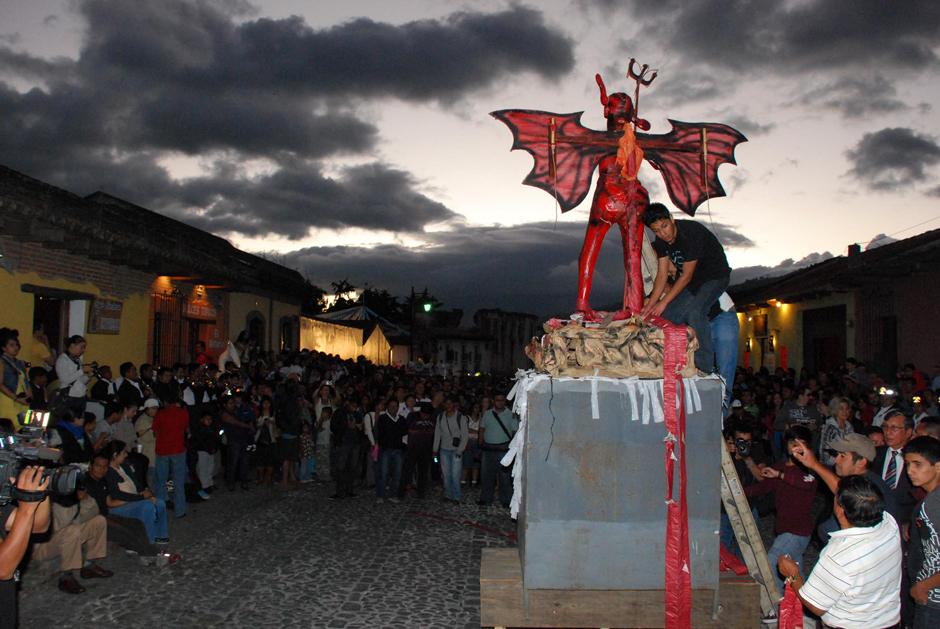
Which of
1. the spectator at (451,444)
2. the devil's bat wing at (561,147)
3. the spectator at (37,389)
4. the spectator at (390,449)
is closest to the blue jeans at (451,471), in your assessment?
the spectator at (451,444)

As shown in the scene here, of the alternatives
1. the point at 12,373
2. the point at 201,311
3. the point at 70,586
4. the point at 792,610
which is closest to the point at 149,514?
the point at 70,586

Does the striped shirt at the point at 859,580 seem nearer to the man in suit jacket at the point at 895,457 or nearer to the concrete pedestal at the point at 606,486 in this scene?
the concrete pedestal at the point at 606,486

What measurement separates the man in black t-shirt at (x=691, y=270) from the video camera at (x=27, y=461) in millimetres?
3516

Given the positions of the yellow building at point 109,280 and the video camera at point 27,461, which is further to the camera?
the yellow building at point 109,280

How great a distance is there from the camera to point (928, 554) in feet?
13.6

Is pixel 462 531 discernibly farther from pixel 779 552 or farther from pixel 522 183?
pixel 522 183

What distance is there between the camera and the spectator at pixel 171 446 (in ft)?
32.6

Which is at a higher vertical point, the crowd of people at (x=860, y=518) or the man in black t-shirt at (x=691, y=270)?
A: the man in black t-shirt at (x=691, y=270)

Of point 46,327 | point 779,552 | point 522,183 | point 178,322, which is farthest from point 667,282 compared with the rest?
point 178,322

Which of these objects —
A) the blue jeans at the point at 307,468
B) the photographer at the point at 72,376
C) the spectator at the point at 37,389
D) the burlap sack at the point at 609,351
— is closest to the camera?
the burlap sack at the point at 609,351

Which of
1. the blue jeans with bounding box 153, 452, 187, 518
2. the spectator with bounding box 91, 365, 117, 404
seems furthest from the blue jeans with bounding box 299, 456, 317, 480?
the spectator with bounding box 91, 365, 117, 404

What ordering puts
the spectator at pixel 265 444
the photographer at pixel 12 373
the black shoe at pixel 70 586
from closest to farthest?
the black shoe at pixel 70 586
the photographer at pixel 12 373
the spectator at pixel 265 444

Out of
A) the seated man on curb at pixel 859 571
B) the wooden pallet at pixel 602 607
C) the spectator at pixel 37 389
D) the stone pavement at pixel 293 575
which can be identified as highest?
the spectator at pixel 37 389

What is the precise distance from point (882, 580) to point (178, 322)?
14897 mm
